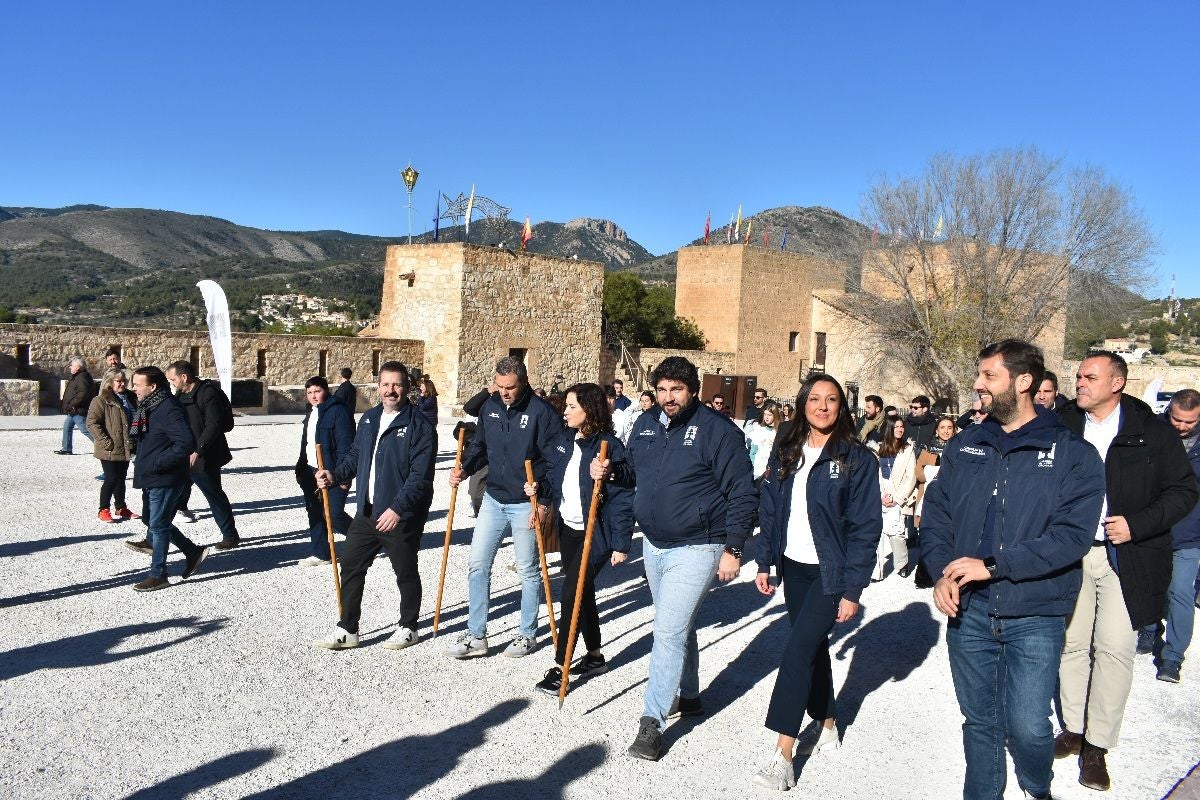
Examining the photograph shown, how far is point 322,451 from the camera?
279 inches

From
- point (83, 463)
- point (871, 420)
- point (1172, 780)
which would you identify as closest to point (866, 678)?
point (1172, 780)

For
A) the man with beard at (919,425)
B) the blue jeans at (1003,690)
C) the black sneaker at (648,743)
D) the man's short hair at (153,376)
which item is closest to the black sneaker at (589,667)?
the black sneaker at (648,743)

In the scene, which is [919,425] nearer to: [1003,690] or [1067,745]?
[1067,745]

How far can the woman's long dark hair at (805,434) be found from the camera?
408 centimetres

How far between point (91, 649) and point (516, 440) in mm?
2702

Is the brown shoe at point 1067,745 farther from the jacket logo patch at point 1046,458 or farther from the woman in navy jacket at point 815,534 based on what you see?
the jacket logo patch at point 1046,458

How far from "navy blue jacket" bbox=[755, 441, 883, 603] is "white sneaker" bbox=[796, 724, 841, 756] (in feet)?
2.88

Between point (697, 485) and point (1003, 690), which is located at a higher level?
point (697, 485)

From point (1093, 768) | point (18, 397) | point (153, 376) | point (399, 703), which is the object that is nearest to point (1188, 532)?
point (1093, 768)

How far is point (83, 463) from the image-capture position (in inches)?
489

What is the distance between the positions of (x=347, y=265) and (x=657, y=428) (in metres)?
77.7

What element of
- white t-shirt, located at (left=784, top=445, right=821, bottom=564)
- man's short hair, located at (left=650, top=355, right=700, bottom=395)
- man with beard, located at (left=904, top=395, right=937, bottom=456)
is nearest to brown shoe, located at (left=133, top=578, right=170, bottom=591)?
man's short hair, located at (left=650, top=355, right=700, bottom=395)

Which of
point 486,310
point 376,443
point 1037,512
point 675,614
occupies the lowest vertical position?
point 675,614

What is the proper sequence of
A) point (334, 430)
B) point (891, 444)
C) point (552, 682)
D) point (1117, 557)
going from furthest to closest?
point (891, 444), point (334, 430), point (552, 682), point (1117, 557)
